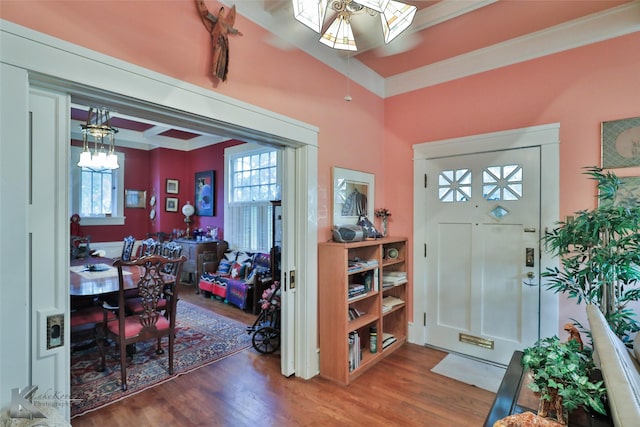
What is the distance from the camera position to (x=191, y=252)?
5.60 metres

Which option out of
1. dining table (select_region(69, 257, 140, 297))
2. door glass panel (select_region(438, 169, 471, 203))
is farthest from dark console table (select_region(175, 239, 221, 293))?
door glass panel (select_region(438, 169, 471, 203))

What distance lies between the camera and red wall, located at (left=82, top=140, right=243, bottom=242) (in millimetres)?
→ 6074

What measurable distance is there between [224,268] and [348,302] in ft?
10.4

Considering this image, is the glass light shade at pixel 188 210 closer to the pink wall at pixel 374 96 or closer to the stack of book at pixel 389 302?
the pink wall at pixel 374 96

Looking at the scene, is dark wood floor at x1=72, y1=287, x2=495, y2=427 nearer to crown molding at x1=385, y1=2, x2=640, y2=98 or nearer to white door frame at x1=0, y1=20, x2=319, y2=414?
white door frame at x1=0, y1=20, x2=319, y2=414

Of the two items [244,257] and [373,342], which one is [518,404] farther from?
[244,257]

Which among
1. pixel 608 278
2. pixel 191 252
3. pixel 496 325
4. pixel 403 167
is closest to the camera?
pixel 608 278

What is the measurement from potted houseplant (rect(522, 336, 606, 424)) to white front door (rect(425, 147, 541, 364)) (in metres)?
1.62

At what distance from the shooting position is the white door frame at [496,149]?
2.64 metres

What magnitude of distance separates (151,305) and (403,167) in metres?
2.83

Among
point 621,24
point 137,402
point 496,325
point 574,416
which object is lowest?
point 137,402

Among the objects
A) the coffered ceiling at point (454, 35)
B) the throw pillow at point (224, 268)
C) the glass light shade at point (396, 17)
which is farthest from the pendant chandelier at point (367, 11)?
the throw pillow at point (224, 268)

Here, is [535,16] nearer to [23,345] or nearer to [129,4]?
[129,4]

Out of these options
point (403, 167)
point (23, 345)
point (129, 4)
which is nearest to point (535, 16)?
point (403, 167)
